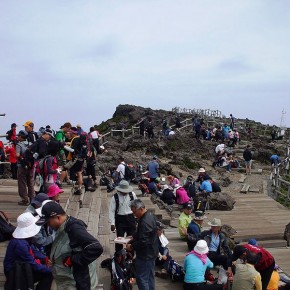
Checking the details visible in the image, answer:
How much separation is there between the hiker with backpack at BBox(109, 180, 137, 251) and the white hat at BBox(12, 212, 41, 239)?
223 cm

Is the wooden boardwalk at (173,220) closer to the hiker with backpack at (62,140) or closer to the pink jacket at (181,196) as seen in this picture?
the hiker with backpack at (62,140)

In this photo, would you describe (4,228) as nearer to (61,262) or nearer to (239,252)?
(61,262)

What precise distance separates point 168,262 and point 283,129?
3541 cm

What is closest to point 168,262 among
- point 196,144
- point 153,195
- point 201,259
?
point 201,259

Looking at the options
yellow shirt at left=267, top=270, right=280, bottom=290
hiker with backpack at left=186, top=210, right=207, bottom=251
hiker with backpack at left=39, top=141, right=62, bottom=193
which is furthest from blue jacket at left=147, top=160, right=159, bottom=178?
yellow shirt at left=267, top=270, right=280, bottom=290

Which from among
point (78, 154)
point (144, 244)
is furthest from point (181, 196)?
point (144, 244)

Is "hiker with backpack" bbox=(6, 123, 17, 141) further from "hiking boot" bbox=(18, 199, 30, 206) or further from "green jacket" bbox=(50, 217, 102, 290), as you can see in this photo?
"green jacket" bbox=(50, 217, 102, 290)

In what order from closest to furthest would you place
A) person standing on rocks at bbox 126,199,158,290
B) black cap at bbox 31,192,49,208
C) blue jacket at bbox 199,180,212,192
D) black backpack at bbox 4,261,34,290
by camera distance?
black backpack at bbox 4,261,34,290, person standing on rocks at bbox 126,199,158,290, black cap at bbox 31,192,49,208, blue jacket at bbox 199,180,212,192

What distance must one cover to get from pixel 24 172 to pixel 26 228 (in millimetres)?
3701

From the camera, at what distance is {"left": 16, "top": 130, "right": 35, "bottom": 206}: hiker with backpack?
8.10 metres

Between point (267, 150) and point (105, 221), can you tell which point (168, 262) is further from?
point (267, 150)

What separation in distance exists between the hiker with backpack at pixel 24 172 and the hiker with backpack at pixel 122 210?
227 centimetres

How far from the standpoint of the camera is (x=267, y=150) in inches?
1174

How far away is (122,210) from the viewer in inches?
272
